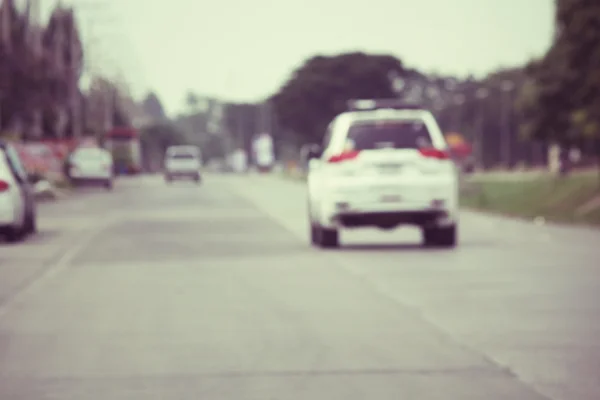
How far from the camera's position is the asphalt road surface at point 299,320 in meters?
10.0

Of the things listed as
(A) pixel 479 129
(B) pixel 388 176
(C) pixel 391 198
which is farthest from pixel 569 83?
(A) pixel 479 129

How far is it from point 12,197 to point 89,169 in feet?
156

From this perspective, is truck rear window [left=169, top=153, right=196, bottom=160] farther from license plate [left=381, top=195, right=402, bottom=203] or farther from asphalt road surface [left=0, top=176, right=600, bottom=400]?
license plate [left=381, top=195, right=402, bottom=203]

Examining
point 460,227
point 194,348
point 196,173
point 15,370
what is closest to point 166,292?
point 194,348

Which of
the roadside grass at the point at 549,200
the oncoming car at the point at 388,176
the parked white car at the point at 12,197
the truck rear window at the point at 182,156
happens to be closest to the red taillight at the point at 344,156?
the oncoming car at the point at 388,176

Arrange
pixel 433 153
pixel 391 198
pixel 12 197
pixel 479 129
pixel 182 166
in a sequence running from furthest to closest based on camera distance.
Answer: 1. pixel 479 129
2. pixel 182 166
3. pixel 12 197
4. pixel 433 153
5. pixel 391 198

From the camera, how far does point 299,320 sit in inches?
540

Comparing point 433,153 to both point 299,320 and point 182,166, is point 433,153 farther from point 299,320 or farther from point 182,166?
point 182,166

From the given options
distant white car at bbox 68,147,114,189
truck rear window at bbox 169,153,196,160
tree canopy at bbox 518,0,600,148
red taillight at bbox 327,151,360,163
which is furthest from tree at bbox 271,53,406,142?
red taillight at bbox 327,151,360,163

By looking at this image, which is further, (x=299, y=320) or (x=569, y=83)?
(x=569, y=83)

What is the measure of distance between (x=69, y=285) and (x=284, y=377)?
7.76m

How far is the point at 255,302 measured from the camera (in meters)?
15.4

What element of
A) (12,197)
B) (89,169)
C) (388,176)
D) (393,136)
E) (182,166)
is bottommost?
(182,166)

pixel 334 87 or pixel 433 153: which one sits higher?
pixel 433 153
